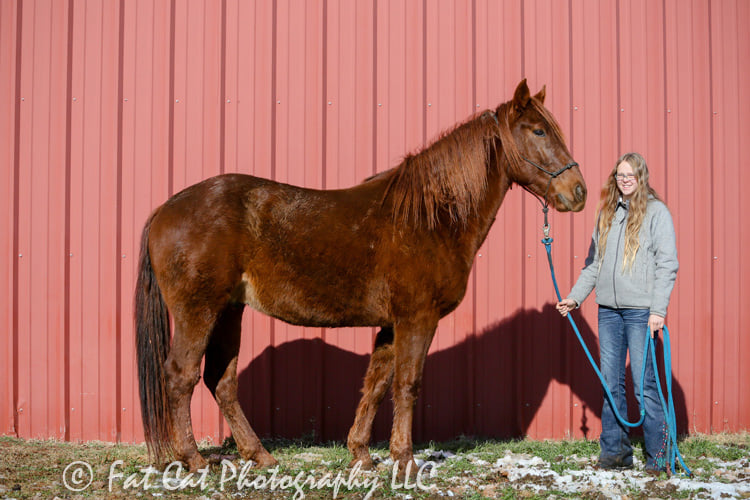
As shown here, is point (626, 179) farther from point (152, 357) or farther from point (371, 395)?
point (152, 357)

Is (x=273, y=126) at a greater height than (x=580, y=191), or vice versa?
(x=273, y=126)

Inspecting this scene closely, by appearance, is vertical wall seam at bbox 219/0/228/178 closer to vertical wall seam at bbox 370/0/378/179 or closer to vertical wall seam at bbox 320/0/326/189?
vertical wall seam at bbox 320/0/326/189

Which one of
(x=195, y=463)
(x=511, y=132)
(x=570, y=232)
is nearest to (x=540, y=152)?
(x=511, y=132)

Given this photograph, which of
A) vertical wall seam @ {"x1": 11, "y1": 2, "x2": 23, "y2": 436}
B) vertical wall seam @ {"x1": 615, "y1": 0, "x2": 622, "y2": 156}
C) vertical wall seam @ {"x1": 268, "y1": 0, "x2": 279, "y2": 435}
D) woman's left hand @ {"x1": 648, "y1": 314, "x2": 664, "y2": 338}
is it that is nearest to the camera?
woman's left hand @ {"x1": 648, "y1": 314, "x2": 664, "y2": 338}

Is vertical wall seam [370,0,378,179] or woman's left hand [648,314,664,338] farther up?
vertical wall seam [370,0,378,179]

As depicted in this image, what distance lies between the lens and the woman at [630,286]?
3.87 meters

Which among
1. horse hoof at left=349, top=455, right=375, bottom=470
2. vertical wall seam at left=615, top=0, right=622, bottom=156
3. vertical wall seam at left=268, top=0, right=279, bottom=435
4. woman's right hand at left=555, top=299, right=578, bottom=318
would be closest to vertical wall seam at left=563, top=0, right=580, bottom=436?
vertical wall seam at left=615, top=0, right=622, bottom=156

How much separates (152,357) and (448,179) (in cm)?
232

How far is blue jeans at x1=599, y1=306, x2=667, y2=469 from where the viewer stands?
12.9 ft

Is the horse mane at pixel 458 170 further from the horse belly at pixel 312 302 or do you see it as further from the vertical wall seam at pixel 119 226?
the vertical wall seam at pixel 119 226

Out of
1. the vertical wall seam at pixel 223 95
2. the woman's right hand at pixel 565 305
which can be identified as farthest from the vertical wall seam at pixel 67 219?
the woman's right hand at pixel 565 305

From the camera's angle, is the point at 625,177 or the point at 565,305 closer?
the point at 625,177

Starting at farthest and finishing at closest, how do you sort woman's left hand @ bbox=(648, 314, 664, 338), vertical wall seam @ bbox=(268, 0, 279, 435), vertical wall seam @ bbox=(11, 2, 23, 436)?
vertical wall seam @ bbox=(268, 0, 279, 435), vertical wall seam @ bbox=(11, 2, 23, 436), woman's left hand @ bbox=(648, 314, 664, 338)

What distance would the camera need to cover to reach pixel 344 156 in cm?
533
